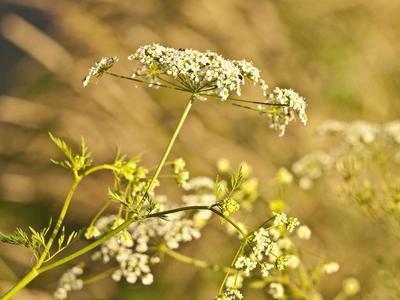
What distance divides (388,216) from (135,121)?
275cm

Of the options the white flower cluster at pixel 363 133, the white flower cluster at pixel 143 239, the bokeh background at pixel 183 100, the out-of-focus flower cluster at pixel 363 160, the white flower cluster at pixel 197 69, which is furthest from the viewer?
the bokeh background at pixel 183 100

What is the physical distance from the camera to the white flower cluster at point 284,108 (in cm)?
176

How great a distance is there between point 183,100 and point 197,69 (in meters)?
3.38

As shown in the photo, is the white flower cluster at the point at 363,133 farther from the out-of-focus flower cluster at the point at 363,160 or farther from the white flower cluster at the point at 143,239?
the white flower cluster at the point at 143,239

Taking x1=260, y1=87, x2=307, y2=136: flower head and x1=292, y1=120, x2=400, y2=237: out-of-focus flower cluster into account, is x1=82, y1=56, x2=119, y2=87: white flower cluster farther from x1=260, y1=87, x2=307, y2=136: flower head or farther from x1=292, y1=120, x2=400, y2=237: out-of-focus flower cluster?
x1=292, y1=120, x2=400, y2=237: out-of-focus flower cluster

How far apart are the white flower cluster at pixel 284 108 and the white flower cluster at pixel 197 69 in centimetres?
8

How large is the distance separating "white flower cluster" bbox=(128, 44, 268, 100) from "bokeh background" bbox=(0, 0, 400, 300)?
8.71ft

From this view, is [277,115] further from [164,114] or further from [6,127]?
[6,127]

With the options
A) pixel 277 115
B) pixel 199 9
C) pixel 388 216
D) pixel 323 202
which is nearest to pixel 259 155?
pixel 323 202

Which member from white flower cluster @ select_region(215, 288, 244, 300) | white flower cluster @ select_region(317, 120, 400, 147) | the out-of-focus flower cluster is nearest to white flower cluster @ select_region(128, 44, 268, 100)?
white flower cluster @ select_region(215, 288, 244, 300)

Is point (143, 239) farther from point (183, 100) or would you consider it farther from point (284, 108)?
point (183, 100)

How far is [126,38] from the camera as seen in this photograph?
17.0 feet

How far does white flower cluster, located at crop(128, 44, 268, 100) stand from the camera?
65.5 inches

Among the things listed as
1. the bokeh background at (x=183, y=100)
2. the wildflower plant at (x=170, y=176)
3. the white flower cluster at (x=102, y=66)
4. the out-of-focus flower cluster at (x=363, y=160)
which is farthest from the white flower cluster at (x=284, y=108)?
the bokeh background at (x=183, y=100)
